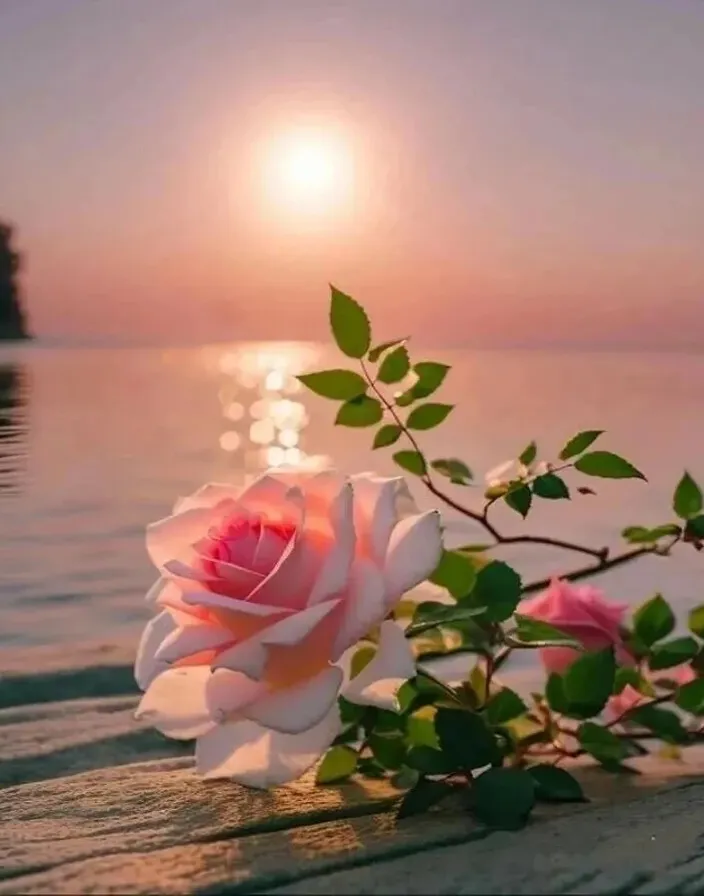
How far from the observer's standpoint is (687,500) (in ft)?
2.24

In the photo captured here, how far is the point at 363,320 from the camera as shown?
2.07ft

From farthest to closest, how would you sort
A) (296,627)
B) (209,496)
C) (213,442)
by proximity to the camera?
1. (213,442)
2. (209,496)
3. (296,627)

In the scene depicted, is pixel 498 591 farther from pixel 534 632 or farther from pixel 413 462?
pixel 413 462

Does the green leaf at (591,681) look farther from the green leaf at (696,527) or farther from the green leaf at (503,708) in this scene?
the green leaf at (696,527)

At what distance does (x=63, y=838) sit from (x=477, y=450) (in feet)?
2.55

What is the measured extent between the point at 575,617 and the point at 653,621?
5 cm

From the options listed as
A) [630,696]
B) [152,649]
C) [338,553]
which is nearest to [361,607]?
[338,553]

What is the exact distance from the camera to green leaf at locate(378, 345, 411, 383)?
637 millimetres

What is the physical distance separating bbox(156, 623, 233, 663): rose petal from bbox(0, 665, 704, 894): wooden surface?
0.08 m

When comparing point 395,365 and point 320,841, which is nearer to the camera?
point 320,841

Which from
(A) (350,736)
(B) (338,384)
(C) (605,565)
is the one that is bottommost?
(A) (350,736)

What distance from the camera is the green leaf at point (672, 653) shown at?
26.5 inches

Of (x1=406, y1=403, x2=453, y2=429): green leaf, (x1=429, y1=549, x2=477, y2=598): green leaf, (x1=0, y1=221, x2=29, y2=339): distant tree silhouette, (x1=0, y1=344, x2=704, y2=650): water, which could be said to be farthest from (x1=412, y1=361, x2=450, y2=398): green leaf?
(x1=0, y1=221, x2=29, y2=339): distant tree silhouette

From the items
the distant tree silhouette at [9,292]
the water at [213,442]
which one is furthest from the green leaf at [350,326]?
the distant tree silhouette at [9,292]
